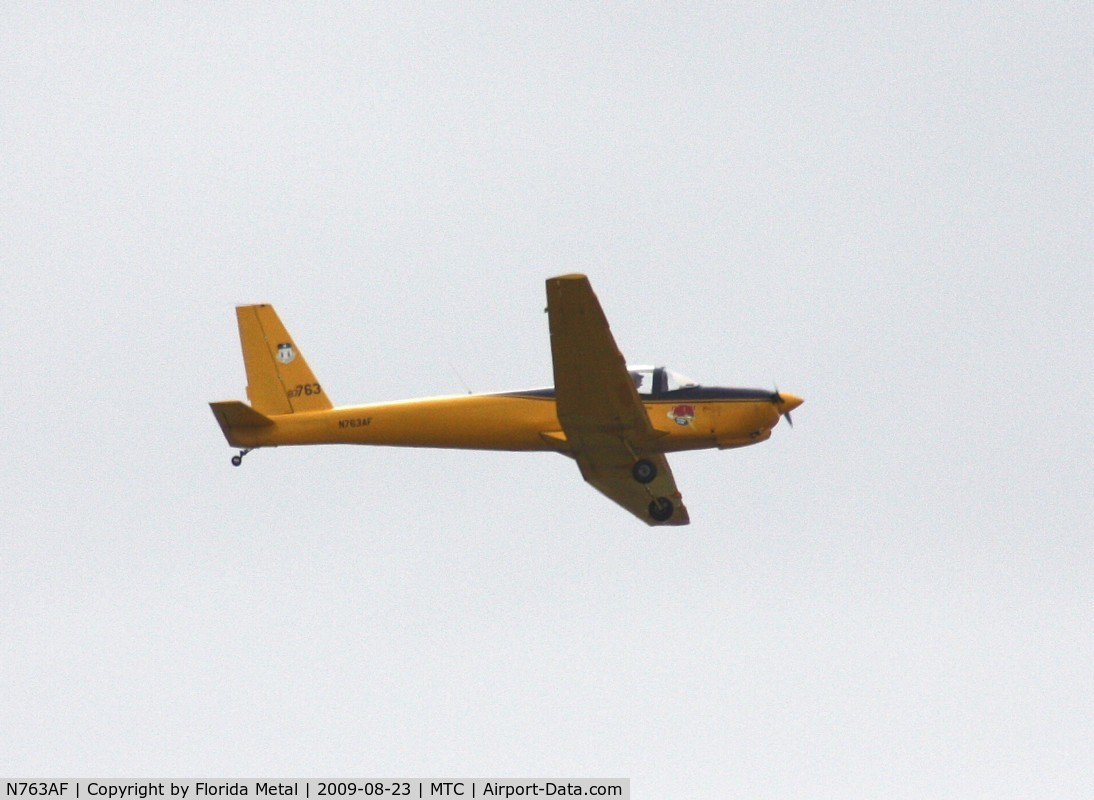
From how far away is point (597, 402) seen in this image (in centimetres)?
3048

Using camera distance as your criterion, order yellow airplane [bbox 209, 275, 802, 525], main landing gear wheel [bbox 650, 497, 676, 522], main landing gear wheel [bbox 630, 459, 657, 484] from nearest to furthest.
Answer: yellow airplane [bbox 209, 275, 802, 525], main landing gear wheel [bbox 630, 459, 657, 484], main landing gear wheel [bbox 650, 497, 676, 522]

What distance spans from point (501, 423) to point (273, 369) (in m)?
4.48

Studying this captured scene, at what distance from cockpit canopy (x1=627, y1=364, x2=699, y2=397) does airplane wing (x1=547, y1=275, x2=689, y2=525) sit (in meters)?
0.65

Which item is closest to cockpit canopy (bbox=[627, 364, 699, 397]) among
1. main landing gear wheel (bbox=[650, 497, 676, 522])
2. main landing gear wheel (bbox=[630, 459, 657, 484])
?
main landing gear wheel (bbox=[630, 459, 657, 484])

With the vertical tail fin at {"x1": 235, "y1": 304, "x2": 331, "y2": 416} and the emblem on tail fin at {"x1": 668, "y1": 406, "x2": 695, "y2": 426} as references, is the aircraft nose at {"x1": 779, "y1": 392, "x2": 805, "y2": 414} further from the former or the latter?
the vertical tail fin at {"x1": 235, "y1": 304, "x2": 331, "y2": 416}

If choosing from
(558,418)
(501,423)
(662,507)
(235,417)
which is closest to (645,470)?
(558,418)

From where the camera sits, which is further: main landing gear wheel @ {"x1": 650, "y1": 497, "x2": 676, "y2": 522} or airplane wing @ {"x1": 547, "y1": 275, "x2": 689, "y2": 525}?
main landing gear wheel @ {"x1": 650, "y1": 497, "x2": 676, "y2": 522}

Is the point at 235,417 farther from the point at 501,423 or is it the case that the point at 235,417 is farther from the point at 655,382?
the point at 655,382

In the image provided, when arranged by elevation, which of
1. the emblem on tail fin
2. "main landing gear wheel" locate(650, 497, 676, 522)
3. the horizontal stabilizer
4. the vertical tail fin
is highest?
the vertical tail fin

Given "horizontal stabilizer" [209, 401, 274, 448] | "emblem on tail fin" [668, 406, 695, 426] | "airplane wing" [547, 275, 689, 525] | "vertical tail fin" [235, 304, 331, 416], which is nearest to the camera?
"airplane wing" [547, 275, 689, 525]

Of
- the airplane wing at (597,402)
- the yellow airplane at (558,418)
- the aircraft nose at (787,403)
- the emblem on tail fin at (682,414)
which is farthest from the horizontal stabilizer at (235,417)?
the aircraft nose at (787,403)

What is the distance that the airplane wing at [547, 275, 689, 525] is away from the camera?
2900 cm

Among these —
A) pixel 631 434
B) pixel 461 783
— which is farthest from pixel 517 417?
pixel 461 783

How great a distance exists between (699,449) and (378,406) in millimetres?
5527
